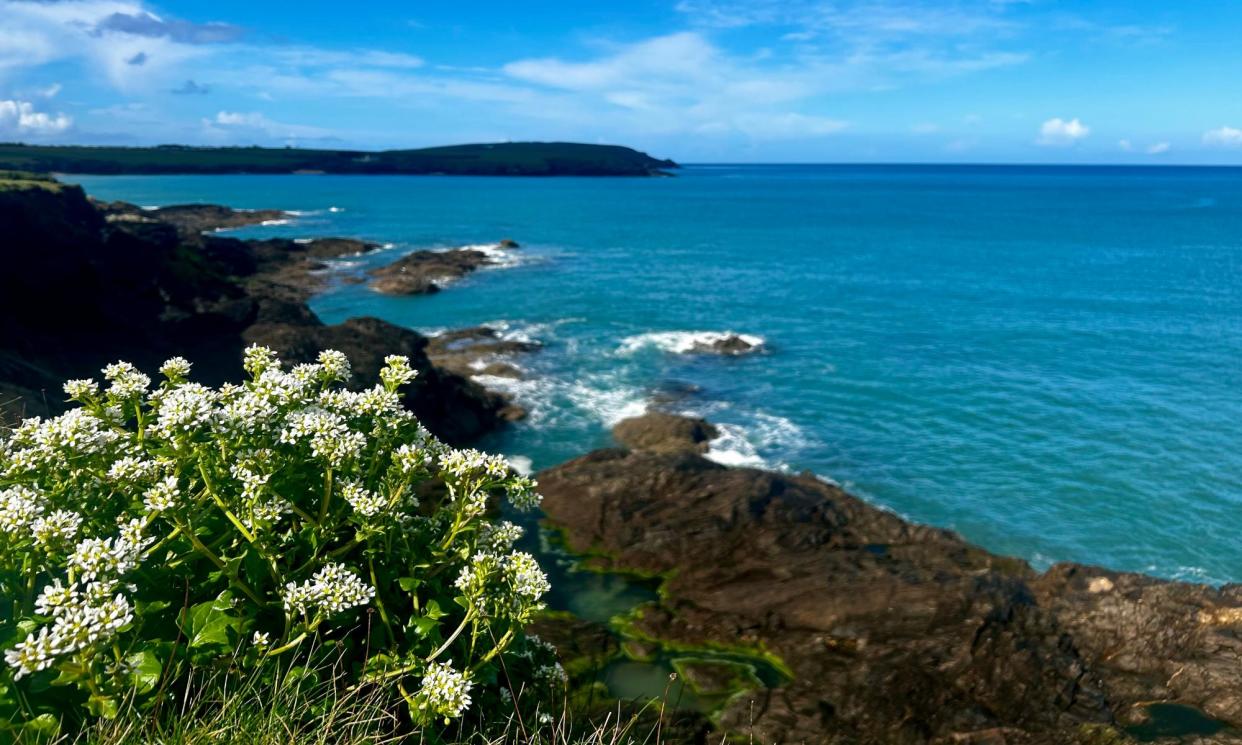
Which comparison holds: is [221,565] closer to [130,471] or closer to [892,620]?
[130,471]

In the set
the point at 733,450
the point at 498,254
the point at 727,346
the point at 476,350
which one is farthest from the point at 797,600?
the point at 498,254

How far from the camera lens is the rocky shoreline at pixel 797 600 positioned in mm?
14812

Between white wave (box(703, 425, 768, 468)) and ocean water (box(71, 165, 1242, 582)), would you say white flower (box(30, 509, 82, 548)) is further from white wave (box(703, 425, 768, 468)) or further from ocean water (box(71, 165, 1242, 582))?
white wave (box(703, 425, 768, 468))

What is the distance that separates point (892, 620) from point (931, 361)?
30.9m

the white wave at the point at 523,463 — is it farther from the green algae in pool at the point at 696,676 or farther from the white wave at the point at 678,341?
the white wave at the point at 678,341

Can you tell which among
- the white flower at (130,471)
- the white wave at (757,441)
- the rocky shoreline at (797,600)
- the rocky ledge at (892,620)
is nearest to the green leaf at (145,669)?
the white flower at (130,471)

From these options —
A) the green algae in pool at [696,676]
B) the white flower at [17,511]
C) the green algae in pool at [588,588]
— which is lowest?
the green algae in pool at [588,588]

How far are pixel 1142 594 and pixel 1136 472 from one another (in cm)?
1428

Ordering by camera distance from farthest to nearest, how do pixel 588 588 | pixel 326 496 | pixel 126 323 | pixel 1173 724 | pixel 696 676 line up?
pixel 126 323 → pixel 588 588 → pixel 696 676 → pixel 1173 724 → pixel 326 496

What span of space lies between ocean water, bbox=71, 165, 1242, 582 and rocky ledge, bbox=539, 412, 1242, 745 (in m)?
5.86

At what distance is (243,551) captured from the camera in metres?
4.67

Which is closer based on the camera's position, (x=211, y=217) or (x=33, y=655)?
(x=33, y=655)

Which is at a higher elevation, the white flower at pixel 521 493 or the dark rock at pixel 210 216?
the white flower at pixel 521 493

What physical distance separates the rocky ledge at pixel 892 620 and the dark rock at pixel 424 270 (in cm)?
4518
